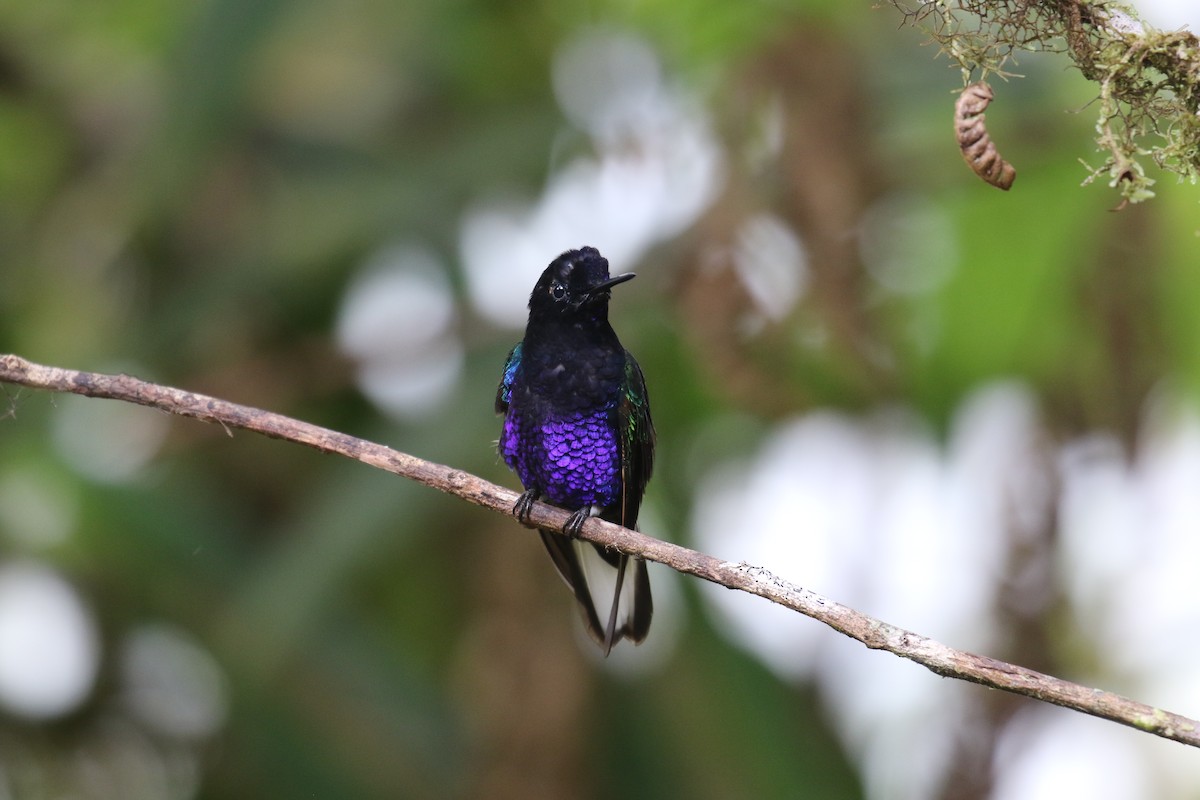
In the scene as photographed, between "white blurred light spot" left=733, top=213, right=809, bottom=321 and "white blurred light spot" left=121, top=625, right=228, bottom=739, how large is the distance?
2.69 metres

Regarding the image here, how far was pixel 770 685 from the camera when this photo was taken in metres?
4.95

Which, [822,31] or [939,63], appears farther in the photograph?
[939,63]

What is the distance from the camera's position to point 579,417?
4074 millimetres

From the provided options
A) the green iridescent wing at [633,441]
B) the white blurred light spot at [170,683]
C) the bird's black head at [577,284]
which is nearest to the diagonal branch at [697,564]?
the green iridescent wing at [633,441]

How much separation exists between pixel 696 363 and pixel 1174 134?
2.52 metres

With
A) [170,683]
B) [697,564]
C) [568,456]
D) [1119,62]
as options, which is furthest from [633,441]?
[170,683]

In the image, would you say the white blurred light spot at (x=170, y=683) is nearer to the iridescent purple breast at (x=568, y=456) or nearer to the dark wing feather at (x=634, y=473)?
the iridescent purple breast at (x=568, y=456)

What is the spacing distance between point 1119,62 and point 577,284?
6.98 feet

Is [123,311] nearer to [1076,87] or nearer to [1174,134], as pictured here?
[1076,87]

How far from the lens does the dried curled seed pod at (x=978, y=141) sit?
1.93m

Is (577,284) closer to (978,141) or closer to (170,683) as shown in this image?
(978,141)

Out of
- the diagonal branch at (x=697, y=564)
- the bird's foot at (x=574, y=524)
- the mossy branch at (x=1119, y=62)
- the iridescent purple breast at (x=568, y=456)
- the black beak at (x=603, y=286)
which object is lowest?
the diagonal branch at (x=697, y=564)

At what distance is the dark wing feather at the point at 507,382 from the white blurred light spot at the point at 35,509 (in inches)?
69.5

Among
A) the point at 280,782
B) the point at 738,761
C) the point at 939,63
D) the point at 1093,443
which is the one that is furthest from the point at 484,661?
the point at 939,63
